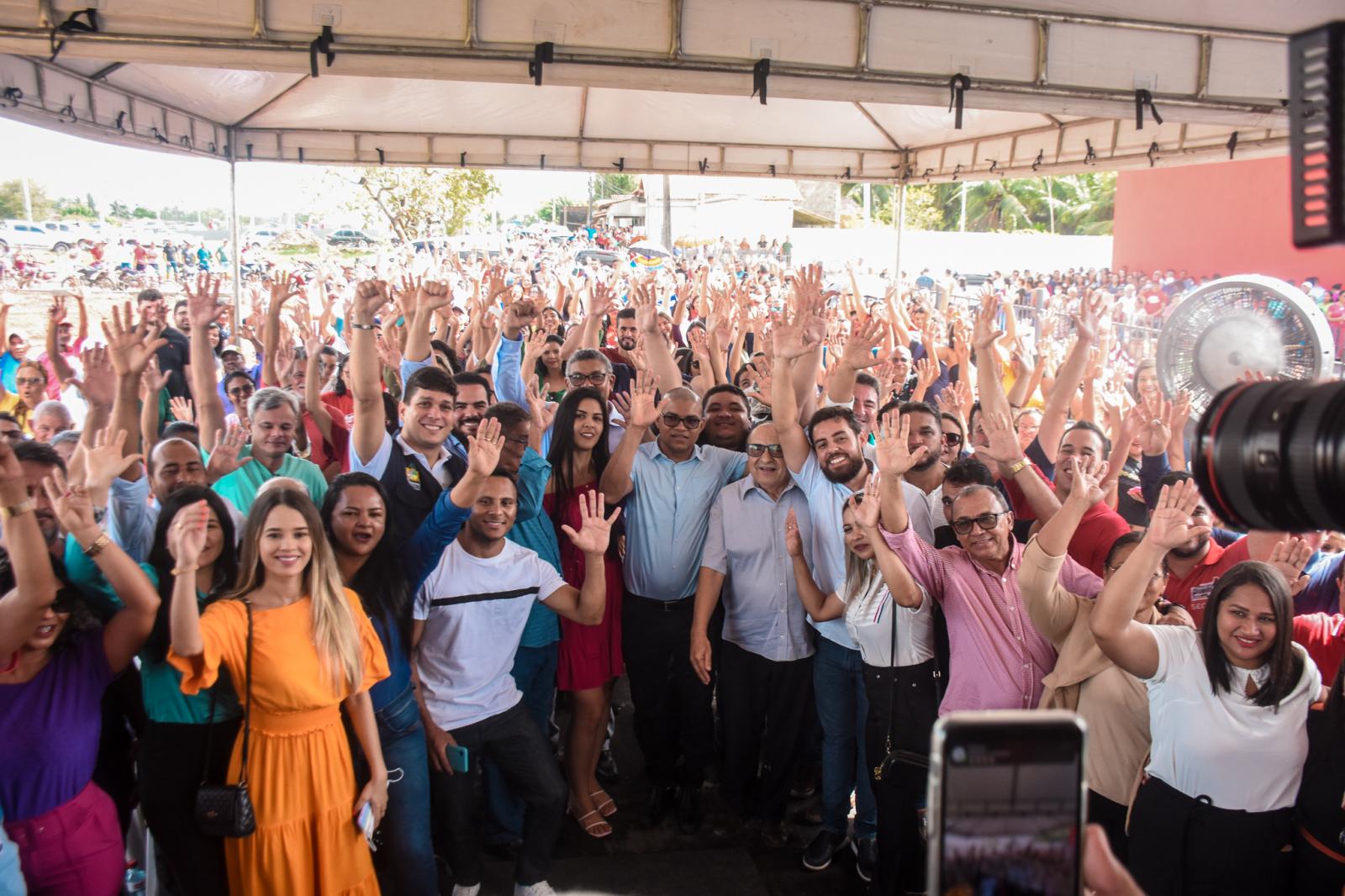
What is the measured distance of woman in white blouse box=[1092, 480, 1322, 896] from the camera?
2.39 m

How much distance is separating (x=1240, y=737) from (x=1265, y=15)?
3.91 meters

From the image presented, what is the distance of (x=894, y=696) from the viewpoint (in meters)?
3.12

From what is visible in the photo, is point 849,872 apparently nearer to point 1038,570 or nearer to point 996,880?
point 1038,570

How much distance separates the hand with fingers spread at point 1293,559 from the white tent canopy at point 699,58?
1.85 metres

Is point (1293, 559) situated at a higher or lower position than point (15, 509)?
lower

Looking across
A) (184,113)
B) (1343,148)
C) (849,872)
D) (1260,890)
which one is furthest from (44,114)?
(1260,890)

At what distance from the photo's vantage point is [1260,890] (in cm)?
240

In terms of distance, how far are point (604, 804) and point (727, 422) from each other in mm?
1803

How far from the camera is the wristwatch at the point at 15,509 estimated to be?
2.20 metres

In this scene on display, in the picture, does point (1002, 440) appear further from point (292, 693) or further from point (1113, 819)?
point (292, 693)

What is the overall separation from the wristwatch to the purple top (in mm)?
434

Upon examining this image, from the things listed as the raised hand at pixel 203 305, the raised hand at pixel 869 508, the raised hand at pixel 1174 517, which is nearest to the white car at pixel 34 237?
the raised hand at pixel 203 305

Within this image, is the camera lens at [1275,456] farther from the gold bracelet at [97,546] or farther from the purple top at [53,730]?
the purple top at [53,730]

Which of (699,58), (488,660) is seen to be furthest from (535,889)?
(699,58)
